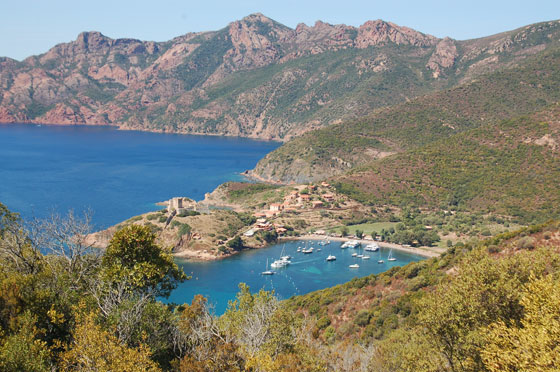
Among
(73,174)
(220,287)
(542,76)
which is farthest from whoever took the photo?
(542,76)

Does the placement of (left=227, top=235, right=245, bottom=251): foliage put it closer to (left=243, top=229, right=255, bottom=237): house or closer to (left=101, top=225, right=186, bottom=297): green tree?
(left=243, top=229, right=255, bottom=237): house

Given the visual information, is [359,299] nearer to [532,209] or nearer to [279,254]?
[279,254]

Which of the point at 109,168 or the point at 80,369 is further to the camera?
the point at 109,168

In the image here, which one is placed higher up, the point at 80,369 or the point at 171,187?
the point at 80,369

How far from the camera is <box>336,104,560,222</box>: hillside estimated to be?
88.9 metres

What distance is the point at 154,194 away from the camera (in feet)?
396

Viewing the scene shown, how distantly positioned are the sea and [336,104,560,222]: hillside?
23931 mm

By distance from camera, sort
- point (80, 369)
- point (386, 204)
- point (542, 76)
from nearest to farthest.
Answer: point (80, 369) < point (386, 204) < point (542, 76)

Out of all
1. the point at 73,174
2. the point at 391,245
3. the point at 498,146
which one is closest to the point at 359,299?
the point at 391,245

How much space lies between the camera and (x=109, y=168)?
157 m

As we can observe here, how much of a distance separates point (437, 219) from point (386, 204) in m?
14.0

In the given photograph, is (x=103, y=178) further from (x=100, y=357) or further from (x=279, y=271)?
(x=100, y=357)

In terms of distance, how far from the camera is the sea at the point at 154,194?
6881 centimetres

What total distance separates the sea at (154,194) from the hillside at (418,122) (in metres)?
21.8
